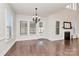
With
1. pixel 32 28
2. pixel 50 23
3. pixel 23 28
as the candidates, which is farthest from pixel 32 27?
pixel 50 23

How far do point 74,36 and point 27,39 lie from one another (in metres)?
3.09

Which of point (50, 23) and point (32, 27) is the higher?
point (50, 23)

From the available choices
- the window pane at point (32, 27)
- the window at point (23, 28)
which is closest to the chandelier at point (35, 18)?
the window pane at point (32, 27)

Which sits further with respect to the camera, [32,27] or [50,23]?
[50,23]

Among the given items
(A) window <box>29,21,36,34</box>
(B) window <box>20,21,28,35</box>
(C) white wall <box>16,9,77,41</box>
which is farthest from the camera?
(C) white wall <box>16,9,77,41</box>

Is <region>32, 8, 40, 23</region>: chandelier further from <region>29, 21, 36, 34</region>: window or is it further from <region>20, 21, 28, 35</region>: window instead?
<region>20, 21, 28, 35</region>: window

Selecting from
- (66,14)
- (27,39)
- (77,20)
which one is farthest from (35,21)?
(77,20)

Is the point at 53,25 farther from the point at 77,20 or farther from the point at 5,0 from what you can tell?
the point at 5,0

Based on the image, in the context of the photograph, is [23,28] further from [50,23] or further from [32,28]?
[50,23]

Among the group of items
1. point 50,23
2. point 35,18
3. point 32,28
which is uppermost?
point 35,18

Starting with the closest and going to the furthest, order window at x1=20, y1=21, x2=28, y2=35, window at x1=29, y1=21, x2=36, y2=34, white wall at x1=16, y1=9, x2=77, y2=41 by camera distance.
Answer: window at x1=20, y1=21, x2=28, y2=35, window at x1=29, y1=21, x2=36, y2=34, white wall at x1=16, y1=9, x2=77, y2=41

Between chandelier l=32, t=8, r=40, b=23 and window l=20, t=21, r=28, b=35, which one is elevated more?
chandelier l=32, t=8, r=40, b=23

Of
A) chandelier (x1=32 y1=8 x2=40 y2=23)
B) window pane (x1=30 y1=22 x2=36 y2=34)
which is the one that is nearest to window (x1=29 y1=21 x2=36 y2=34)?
window pane (x1=30 y1=22 x2=36 y2=34)

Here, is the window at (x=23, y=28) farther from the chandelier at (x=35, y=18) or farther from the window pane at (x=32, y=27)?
the chandelier at (x=35, y=18)
